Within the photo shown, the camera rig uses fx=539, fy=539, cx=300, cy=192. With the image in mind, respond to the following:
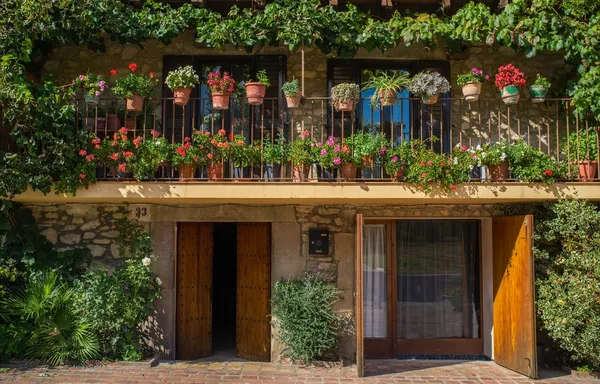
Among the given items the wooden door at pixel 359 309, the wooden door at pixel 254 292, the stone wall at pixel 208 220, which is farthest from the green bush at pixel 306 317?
the wooden door at pixel 359 309


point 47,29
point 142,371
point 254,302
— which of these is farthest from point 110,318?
point 47,29

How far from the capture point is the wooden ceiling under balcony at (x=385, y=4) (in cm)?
796

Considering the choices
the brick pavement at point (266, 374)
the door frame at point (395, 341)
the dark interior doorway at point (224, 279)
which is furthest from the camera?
the dark interior doorway at point (224, 279)

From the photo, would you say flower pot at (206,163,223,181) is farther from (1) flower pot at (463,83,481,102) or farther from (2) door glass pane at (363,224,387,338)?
(1) flower pot at (463,83,481,102)

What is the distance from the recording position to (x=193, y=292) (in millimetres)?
8570

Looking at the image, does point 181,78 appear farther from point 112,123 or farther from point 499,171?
point 499,171

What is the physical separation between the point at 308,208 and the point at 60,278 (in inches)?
147

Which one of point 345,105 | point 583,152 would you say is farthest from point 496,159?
point 345,105

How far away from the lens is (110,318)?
741 centimetres

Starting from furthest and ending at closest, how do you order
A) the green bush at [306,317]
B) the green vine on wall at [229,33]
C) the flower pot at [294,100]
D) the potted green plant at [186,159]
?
1. the green bush at [306,317]
2. the flower pot at [294,100]
3. the potted green plant at [186,159]
4. the green vine on wall at [229,33]

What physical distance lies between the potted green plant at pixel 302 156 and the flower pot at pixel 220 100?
3.60ft

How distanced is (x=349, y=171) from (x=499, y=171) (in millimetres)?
2086

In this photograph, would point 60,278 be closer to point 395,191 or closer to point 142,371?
point 142,371

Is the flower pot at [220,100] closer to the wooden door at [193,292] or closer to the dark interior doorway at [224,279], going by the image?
the wooden door at [193,292]
